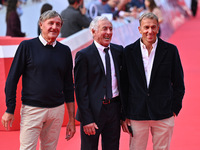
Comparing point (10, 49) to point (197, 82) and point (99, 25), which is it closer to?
point (99, 25)

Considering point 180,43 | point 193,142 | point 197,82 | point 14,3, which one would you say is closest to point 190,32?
point 180,43

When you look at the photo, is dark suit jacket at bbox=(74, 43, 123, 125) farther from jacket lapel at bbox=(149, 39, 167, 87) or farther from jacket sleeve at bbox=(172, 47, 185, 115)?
jacket sleeve at bbox=(172, 47, 185, 115)

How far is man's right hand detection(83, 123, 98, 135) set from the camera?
344 cm

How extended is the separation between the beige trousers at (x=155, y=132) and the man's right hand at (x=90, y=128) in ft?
1.28

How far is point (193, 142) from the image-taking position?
5195mm

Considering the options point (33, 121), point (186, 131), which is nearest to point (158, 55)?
point (33, 121)

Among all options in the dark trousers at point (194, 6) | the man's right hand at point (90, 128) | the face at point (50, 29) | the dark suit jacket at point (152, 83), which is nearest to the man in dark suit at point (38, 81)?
the face at point (50, 29)

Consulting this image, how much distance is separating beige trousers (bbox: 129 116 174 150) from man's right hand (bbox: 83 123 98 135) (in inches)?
15.3

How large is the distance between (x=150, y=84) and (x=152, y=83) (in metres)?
0.02

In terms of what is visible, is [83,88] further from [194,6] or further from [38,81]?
[194,6]

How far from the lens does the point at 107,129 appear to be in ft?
11.8

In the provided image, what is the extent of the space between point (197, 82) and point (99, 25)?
234 inches

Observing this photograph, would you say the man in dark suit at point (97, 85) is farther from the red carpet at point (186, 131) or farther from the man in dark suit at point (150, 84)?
the red carpet at point (186, 131)

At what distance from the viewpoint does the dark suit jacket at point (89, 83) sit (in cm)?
345
